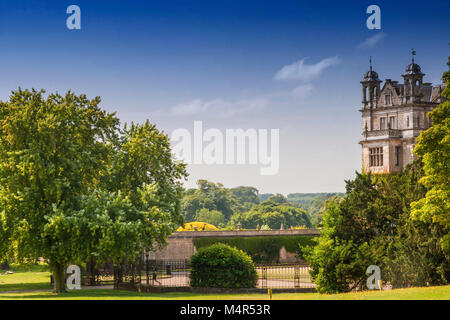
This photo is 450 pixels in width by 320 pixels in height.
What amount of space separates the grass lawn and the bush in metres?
2.39

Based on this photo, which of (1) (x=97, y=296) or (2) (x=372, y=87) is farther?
(2) (x=372, y=87)

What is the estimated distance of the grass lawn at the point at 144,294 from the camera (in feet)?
77.5

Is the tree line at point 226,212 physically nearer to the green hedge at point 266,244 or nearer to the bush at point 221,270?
the green hedge at point 266,244

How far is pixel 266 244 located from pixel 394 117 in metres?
23.0

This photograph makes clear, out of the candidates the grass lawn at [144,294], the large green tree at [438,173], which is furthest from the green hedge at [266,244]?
the large green tree at [438,173]

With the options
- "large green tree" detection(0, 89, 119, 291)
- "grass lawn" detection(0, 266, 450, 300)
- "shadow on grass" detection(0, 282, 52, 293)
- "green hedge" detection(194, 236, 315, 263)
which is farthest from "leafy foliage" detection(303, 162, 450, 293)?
"green hedge" detection(194, 236, 315, 263)

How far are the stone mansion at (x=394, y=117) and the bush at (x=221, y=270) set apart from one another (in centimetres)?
4042

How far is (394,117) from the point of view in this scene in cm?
7419

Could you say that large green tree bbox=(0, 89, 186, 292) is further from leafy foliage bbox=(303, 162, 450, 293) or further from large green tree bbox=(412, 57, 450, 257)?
large green tree bbox=(412, 57, 450, 257)

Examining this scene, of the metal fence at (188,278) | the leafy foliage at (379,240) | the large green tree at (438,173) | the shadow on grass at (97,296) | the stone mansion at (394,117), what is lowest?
the metal fence at (188,278)

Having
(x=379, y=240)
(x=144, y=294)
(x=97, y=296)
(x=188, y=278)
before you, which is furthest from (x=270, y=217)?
(x=97, y=296)

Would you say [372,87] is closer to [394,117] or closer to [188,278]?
[394,117]

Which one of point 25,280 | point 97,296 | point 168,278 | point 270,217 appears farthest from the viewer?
point 270,217
